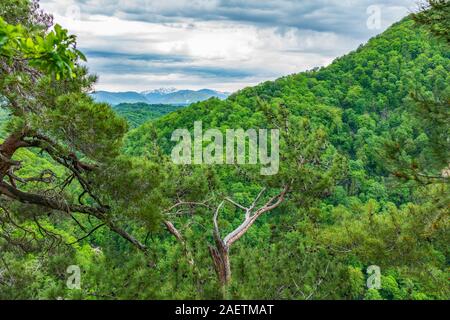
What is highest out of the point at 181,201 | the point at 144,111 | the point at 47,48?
the point at 144,111

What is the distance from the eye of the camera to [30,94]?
133 inches

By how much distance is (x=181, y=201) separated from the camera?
516 centimetres

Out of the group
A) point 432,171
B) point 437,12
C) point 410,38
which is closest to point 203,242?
point 432,171

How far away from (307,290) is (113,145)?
328 cm

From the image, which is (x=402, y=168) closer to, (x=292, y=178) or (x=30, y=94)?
(x=292, y=178)

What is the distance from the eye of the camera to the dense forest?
10.8ft

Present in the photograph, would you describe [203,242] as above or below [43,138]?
below

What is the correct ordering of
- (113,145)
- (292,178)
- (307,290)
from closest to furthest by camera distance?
(113,145) < (307,290) < (292,178)

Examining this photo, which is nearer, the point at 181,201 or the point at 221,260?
the point at 221,260
